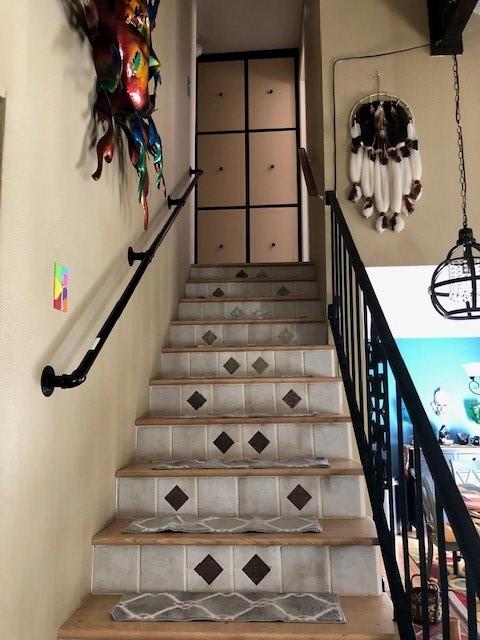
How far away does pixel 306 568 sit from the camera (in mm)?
1748

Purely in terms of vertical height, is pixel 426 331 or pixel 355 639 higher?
pixel 426 331

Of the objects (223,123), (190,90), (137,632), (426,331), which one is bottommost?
(137,632)

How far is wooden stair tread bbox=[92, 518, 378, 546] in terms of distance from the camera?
174cm

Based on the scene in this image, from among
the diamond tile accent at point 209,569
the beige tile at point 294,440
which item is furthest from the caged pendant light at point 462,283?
the diamond tile accent at point 209,569

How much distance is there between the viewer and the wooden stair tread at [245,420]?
90.7 inches

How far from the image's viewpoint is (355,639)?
1437mm

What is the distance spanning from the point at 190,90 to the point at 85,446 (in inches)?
140

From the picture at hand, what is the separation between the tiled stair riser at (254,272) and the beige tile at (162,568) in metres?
2.40

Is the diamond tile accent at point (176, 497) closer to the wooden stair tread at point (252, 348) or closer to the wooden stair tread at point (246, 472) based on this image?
the wooden stair tread at point (246, 472)

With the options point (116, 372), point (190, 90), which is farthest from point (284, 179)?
point (116, 372)

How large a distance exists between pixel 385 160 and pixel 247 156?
9.49 feet

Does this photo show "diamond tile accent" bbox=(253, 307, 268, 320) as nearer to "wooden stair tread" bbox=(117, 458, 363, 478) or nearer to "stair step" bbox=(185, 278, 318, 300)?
"stair step" bbox=(185, 278, 318, 300)

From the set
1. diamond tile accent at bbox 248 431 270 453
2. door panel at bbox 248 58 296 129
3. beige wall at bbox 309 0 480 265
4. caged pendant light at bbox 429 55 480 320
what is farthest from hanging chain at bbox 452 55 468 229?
door panel at bbox 248 58 296 129

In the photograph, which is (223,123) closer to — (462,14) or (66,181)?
(462,14)
